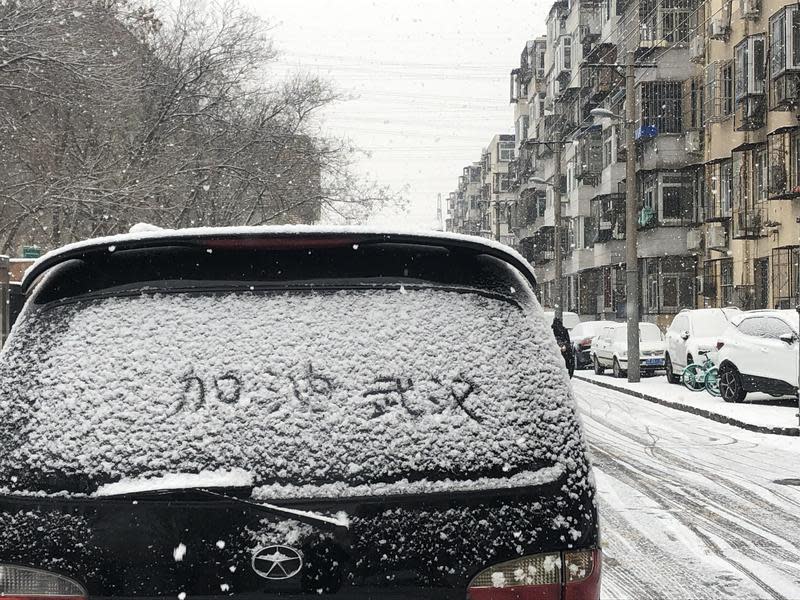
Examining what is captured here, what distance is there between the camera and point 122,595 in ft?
7.03

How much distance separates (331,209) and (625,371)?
1385cm

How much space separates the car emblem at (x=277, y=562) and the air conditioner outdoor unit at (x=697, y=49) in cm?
4385

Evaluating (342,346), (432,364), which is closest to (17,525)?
(342,346)

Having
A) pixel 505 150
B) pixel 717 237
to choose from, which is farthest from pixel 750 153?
pixel 505 150

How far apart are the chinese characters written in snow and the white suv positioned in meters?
22.5

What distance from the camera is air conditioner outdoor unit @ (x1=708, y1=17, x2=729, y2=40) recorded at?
3931 centimetres

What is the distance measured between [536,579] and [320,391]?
578 millimetres

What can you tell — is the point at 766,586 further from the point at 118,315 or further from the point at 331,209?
the point at 331,209

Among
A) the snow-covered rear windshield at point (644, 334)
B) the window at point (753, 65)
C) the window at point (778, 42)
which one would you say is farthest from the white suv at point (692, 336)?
the window at point (753, 65)

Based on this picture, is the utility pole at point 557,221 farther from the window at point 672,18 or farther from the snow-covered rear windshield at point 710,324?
the snow-covered rear windshield at point 710,324

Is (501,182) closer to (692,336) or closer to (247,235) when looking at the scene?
(692,336)

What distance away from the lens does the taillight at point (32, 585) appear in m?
2.16

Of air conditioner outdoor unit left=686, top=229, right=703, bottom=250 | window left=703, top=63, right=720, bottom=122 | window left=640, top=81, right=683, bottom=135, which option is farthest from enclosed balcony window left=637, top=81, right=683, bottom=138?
air conditioner outdoor unit left=686, top=229, right=703, bottom=250

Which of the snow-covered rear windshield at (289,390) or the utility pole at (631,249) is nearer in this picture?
the snow-covered rear windshield at (289,390)
